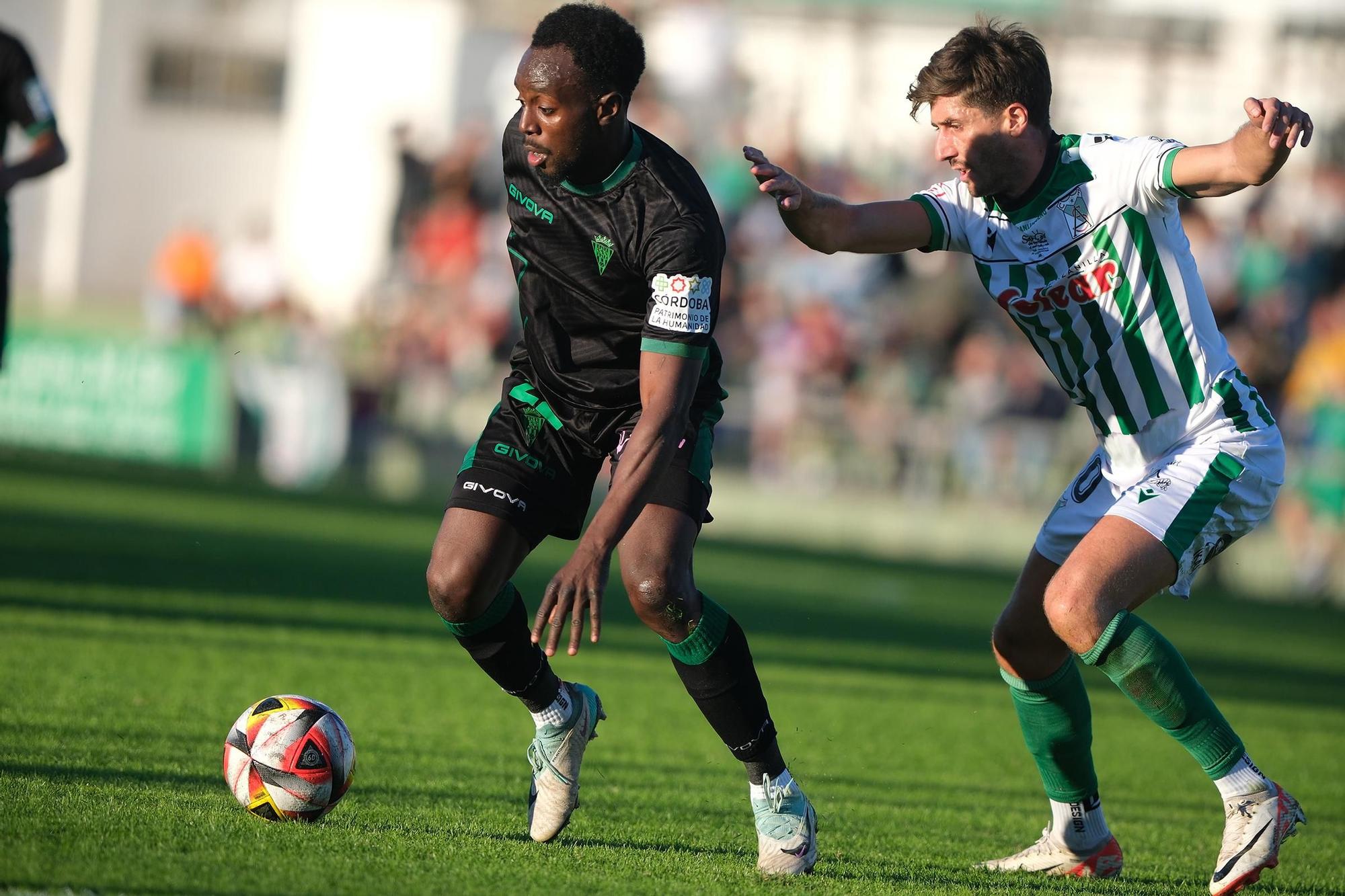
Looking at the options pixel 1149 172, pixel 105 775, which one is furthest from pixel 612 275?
pixel 105 775

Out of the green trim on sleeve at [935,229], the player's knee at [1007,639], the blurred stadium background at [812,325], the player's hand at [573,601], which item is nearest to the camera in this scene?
the player's hand at [573,601]

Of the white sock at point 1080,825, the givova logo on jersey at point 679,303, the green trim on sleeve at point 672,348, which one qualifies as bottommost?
the white sock at point 1080,825

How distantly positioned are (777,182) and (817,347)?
1423 cm

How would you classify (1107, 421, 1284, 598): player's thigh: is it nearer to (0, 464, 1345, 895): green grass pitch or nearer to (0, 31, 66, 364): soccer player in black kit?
(0, 464, 1345, 895): green grass pitch

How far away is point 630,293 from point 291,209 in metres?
26.9

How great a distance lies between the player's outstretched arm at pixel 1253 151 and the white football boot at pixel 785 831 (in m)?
2.26

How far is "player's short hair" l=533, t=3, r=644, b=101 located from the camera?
4832mm

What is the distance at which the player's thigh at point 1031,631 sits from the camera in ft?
18.3

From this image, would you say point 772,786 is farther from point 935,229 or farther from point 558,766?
point 935,229

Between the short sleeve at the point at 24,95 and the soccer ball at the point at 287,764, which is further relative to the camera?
the short sleeve at the point at 24,95

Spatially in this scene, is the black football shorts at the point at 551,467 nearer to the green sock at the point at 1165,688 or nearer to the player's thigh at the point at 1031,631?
the player's thigh at the point at 1031,631

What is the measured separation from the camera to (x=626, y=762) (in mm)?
6902

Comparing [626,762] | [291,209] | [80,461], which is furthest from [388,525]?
[291,209]

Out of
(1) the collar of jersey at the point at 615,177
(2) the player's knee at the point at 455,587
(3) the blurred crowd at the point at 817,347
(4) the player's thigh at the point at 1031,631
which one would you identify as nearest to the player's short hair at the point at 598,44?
(1) the collar of jersey at the point at 615,177
